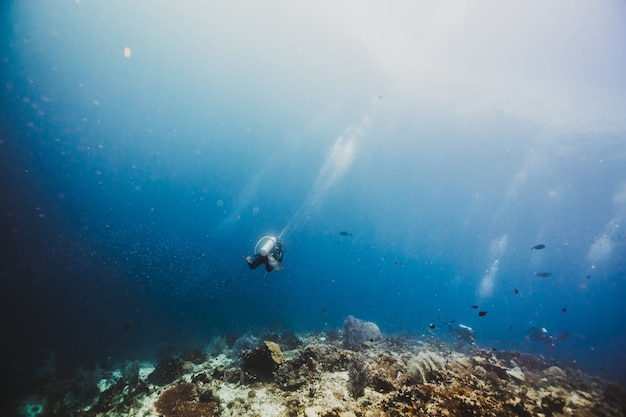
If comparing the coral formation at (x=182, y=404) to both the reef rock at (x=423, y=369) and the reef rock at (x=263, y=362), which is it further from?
the reef rock at (x=423, y=369)

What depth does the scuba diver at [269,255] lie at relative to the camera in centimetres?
1093

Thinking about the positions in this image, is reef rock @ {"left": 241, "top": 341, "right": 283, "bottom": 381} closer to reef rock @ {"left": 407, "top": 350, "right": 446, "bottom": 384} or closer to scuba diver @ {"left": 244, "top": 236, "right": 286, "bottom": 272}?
scuba diver @ {"left": 244, "top": 236, "right": 286, "bottom": 272}

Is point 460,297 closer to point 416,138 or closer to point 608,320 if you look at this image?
point 608,320

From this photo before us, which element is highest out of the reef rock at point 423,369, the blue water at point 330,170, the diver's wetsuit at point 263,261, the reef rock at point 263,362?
the blue water at point 330,170

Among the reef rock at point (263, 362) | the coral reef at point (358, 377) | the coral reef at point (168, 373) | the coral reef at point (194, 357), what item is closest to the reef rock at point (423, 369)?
the coral reef at point (358, 377)

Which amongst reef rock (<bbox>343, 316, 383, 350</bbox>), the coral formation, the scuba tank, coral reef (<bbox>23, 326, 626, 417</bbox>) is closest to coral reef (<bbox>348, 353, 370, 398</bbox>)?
coral reef (<bbox>23, 326, 626, 417</bbox>)

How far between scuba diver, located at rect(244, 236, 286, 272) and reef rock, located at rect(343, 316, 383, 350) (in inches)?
293

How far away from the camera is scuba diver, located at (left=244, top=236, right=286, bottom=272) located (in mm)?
10930

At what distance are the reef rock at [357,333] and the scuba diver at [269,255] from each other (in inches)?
293

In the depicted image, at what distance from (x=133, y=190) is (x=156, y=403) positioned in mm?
120037

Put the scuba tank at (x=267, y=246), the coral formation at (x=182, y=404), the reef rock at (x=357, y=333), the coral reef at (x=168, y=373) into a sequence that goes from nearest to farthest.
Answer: the coral formation at (x=182, y=404) < the coral reef at (x=168, y=373) < the scuba tank at (x=267, y=246) < the reef rock at (x=357, y=333)

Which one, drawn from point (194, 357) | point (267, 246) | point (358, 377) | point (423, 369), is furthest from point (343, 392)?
point (194, 357)

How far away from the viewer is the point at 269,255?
1121cm

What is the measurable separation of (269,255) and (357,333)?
28.0 ft
